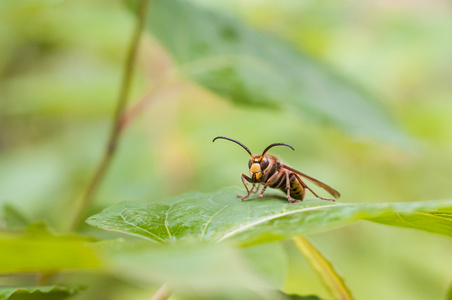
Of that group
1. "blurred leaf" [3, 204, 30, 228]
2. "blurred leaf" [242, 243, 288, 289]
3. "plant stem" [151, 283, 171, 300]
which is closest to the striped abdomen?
"blurred leaf" [242, 243, 288, 289]

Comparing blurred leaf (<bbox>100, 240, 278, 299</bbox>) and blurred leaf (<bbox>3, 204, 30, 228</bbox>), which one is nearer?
blurred leaf (<bbox>100, 240, 278, 299</bbox>)

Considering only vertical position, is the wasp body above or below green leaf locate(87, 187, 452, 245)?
above

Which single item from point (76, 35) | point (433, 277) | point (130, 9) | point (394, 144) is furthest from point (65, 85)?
point (433, 277)

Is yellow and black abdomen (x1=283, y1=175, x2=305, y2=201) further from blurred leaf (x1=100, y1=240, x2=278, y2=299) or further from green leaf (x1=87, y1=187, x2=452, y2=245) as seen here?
blurred leaf (x1=100, y1=240, x2=278, y2=299)

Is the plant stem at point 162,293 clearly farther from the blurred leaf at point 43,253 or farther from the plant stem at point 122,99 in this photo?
the plant stem at point 122,99

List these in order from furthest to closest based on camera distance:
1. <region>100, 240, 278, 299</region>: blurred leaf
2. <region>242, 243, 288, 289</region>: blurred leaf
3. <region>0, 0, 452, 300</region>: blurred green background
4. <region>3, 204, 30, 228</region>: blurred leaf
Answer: <region>0, 0, 452, 300</region>: blurred green background → <region>3, 204, 30, 228</region>: blurred leaf → <region>242, 243, 288, 289</region>: blurred leaf → <region>100, 240, 278, 299</region>: blurred leaf

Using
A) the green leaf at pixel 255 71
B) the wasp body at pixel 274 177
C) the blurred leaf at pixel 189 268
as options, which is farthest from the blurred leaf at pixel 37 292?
the green leaf at pixel 255 71

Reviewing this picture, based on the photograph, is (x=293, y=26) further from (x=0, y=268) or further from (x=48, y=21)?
(x=0, y=268)
